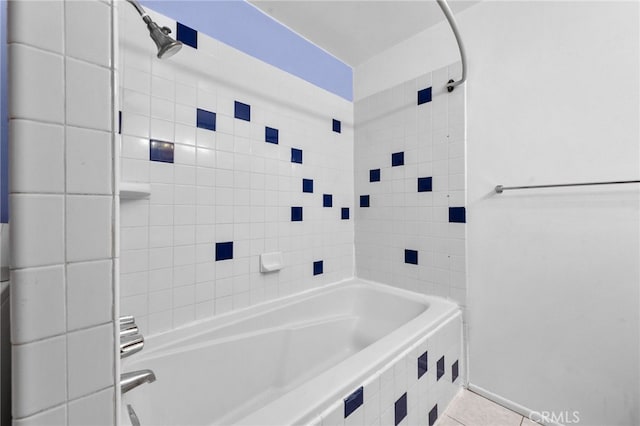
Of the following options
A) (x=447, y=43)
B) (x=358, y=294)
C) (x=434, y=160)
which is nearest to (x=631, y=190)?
(x=434, y=160)

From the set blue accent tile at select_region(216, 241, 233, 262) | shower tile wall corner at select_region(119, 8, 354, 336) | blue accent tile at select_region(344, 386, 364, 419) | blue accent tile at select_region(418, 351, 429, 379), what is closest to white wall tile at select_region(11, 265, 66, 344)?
blue accent tile at select_region(344, 386, 364, 419)

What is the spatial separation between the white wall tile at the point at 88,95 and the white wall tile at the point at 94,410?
31cm

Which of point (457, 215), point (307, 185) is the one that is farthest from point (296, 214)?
point (457, 215)

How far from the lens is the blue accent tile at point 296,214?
152 centimetres

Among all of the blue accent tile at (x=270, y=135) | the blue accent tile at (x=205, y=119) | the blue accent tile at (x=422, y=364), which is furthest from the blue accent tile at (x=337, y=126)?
the blue accent tile at (x=422, y=364)

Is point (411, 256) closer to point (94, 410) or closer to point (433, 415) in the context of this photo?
point (433, 415)

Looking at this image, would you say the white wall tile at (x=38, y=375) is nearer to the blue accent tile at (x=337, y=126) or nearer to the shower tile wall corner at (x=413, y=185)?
the shower tile wall corner at (x=413, y=185)

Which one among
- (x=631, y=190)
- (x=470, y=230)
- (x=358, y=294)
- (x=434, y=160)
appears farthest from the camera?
(x=358, y=294)

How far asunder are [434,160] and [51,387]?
1.61 metres

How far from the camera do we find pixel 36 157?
0.27 m

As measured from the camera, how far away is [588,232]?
1061 millimetres

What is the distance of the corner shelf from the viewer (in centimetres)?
92

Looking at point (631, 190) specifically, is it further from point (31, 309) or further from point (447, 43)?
point (31, 309)

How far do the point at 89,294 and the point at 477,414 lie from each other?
5.23 ft
